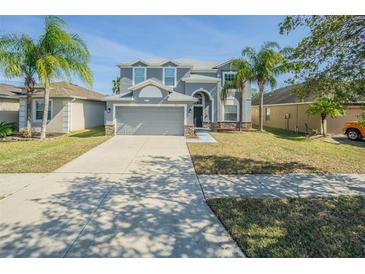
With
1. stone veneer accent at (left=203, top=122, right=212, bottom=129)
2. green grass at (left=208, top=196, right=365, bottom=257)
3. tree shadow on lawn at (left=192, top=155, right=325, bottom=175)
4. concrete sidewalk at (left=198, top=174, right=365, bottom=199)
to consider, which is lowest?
green grass at (left=208, top=196, right=365, bottom=257)

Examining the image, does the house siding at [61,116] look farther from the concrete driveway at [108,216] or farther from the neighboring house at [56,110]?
the concrete driveway at [108,216]

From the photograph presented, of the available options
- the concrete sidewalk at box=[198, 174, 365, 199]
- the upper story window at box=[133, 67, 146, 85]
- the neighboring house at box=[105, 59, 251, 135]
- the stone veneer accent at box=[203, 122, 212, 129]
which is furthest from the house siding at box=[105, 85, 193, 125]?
the concrete sidewalk at box=[198, 174, 365, 199]

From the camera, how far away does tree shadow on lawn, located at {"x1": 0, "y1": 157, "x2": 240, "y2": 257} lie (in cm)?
320

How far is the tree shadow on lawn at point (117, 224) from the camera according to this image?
3201mm

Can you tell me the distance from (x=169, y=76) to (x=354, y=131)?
49.3ft

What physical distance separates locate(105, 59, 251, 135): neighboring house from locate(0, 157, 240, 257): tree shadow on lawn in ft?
35.1

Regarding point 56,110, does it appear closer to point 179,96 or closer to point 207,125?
point 179,96

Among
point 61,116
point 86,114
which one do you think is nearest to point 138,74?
point 86,114

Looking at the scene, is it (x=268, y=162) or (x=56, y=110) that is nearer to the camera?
(x=268, y=162)

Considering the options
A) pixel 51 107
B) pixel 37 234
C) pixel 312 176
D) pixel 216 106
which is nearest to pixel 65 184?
pixel 37 234

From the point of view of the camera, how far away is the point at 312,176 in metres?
6.88

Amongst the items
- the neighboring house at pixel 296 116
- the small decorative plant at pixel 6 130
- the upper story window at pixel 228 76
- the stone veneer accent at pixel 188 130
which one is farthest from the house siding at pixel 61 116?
the neighboring house at pixel 296 116

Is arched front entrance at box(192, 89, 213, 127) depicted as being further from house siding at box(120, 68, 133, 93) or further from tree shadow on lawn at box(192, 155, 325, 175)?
tree shadow on lawn at box(192, 155, 325, 175)

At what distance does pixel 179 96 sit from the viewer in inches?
647
